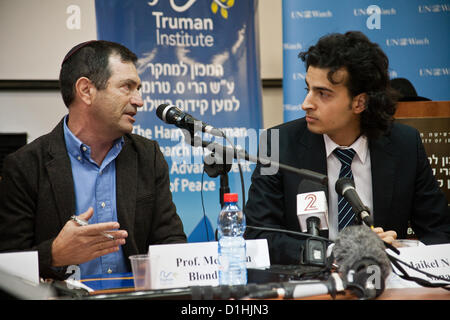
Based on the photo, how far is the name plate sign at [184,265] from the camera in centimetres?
154

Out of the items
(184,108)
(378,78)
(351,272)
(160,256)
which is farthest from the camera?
(184,108)

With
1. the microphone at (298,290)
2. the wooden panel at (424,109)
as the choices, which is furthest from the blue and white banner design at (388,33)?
the microphone at (298,290)

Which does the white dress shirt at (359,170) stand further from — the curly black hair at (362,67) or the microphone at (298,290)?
the microphone at (298,290)

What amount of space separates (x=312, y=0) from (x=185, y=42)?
1.09m

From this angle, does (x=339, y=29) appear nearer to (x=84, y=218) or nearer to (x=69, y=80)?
(x=69, y=80)

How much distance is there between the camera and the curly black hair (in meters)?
2.40

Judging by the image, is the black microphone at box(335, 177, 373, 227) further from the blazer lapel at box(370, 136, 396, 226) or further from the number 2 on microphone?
the blazer lapel at box(370, 136, 396, 226)

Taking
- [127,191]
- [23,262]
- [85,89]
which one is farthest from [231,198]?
[85,89]

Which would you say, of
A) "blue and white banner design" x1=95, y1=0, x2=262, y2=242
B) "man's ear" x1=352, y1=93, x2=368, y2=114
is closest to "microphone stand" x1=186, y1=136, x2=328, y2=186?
"man's ear" x1=352, y1=93, x2=368, y2=114

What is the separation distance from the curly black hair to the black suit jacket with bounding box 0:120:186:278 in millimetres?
979
